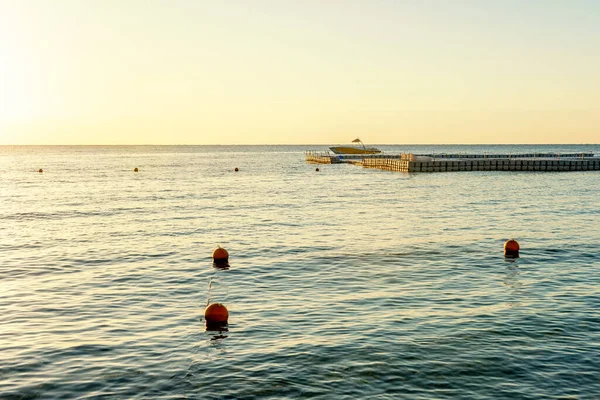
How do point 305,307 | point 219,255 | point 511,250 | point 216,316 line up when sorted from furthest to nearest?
point 511,250 < point 219,255 < point 305,307 < point 216,316

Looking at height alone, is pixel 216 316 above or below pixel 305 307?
above

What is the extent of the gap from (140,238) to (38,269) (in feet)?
35.1

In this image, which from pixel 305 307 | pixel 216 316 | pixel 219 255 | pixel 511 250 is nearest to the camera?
pixel 216 316

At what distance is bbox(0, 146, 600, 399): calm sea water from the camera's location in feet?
58.0

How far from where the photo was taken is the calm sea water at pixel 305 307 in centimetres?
1769

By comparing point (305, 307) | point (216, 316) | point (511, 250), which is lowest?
point (305, 307)

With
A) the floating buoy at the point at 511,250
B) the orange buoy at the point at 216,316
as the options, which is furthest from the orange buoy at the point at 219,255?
the floating buoy at the point at 511,250

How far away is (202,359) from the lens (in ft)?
63.4

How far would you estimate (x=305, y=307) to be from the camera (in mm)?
25016

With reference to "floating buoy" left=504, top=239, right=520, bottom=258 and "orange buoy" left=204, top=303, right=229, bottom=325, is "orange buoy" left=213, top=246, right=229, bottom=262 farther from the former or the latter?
"floating buoy" left=504, top=239, right=520, bottom=258

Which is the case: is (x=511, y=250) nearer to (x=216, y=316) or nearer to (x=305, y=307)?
(x=305, y=307)

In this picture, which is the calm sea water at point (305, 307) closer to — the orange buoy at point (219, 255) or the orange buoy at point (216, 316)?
the orange buoy at point (216, 316)

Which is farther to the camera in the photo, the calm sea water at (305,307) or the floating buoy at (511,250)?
the floating buoy at (511,250)

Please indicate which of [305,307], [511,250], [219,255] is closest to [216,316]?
[305,307]
